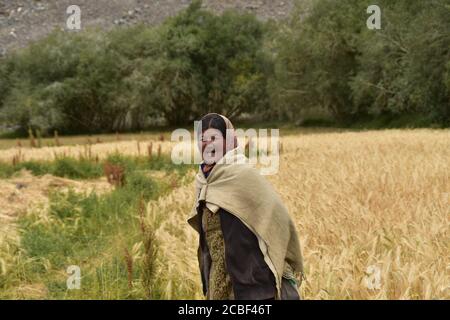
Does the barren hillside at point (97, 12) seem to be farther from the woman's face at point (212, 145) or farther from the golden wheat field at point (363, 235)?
the woman's face at point (212, 145)

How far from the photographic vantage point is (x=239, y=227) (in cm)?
386

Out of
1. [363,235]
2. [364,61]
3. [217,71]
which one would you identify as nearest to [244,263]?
[363,235]

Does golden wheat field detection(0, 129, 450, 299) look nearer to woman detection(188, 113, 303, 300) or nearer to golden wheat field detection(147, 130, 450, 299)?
golden wheat field detection(147, 130, 450, 299)

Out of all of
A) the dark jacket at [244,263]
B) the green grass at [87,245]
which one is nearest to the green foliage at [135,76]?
the green grass at [87,245]

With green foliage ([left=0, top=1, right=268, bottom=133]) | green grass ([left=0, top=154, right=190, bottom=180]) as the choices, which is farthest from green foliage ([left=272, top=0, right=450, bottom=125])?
green grass ([left=0, top=154, right=190, bottom=180])

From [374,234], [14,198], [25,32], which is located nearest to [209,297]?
[374,234]

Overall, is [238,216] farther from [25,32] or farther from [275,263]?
[25,32]

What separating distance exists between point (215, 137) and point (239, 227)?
1.85 feet

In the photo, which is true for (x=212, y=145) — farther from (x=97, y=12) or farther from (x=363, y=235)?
(x=97, y=12)

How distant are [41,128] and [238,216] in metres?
48.0

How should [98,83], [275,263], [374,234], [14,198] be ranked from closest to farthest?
[275,263], [374,234], [14,198], [98,83]

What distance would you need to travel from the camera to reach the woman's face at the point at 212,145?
12.4 feet

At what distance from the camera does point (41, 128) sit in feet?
163

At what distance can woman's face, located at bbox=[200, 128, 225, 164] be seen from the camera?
3.79 metres
